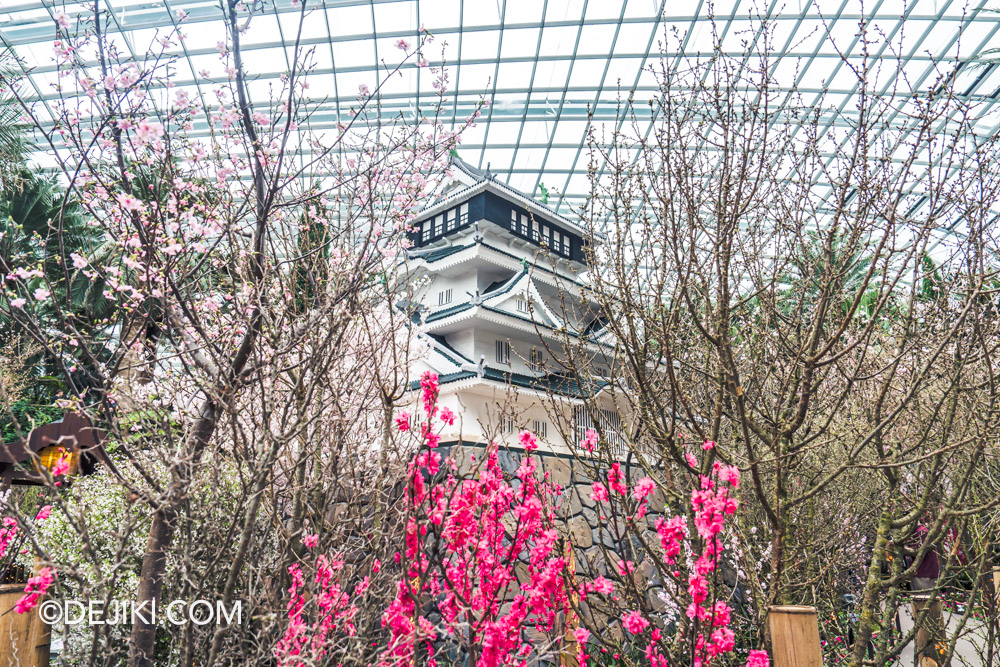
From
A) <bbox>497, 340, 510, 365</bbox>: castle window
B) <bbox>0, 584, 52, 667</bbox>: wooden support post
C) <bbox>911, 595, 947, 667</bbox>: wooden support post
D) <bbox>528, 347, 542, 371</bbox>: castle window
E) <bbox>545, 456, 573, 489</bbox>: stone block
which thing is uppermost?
<bbox>497, 340, 510, 365</bbox>: castle window

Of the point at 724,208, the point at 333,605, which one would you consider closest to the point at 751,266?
the point at 724,208

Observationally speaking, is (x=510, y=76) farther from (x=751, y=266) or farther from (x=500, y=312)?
(x=751, y=266)

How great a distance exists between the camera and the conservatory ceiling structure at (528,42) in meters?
15.7

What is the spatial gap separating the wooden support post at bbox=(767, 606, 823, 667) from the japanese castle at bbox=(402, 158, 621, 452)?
9.40m

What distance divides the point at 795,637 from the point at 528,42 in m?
17.8

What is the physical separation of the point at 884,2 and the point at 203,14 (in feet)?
58.8

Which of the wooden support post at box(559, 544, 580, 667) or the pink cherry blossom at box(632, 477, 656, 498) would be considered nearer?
the pink cherry blossom at box(632, 477, 656, 498)

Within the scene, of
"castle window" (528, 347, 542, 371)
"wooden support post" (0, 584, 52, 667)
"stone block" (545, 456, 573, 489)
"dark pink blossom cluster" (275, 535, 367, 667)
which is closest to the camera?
"dark pink blossom cluster" (275, 535, 367, 667)

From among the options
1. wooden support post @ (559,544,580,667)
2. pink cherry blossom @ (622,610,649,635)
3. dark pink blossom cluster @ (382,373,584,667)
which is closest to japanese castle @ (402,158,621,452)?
wooden support post @ (559,544,580,667)

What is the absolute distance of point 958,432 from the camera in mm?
4375

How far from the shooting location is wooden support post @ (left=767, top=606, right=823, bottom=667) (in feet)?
7.58

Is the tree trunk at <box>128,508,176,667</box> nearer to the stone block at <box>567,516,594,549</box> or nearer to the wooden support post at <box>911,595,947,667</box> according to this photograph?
the wooden support post at <box>911,595,947,667</box>

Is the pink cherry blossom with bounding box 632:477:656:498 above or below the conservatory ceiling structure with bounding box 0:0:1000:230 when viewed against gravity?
Result: below

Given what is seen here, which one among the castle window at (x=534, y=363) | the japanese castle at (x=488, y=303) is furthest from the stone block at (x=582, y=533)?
the castle window at (x=534, y=363)
